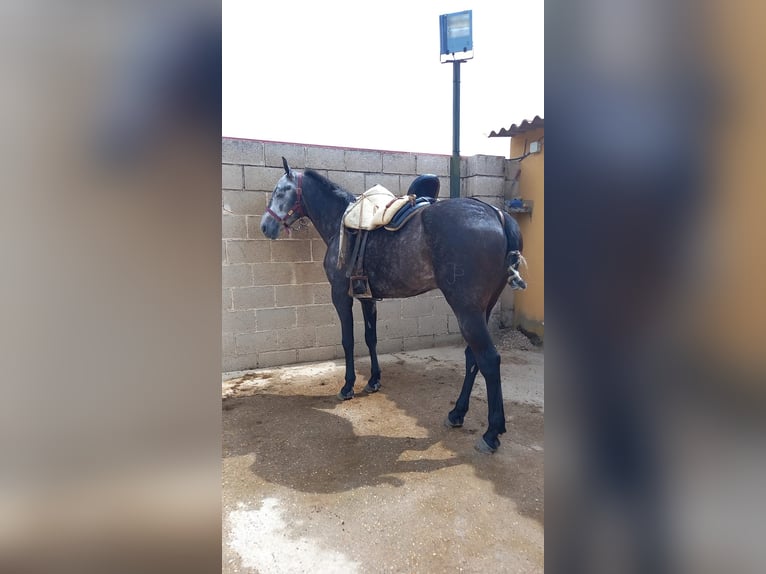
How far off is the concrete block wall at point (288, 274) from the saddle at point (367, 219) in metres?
1.09

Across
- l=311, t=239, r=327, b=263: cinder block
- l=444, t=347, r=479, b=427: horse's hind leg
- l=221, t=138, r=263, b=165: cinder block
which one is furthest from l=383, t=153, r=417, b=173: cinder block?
l=444, t=347, r=479, b=427: horse's hind leg

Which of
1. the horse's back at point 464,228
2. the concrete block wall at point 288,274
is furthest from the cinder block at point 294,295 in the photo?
the horse's back at point 464,228

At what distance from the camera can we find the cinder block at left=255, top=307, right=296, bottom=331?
4.09m

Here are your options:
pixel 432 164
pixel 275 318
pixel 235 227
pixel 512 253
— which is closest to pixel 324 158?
pixel 235 227

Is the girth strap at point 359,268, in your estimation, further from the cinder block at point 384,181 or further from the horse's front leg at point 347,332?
the cinder block at point 384,181

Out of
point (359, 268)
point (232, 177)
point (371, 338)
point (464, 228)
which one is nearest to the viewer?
point (464, 228)

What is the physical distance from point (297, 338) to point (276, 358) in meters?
0.28

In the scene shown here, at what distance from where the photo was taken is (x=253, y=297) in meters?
4.04

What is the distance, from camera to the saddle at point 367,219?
117 inches

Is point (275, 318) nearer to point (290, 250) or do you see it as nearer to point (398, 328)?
point (290, 250)
